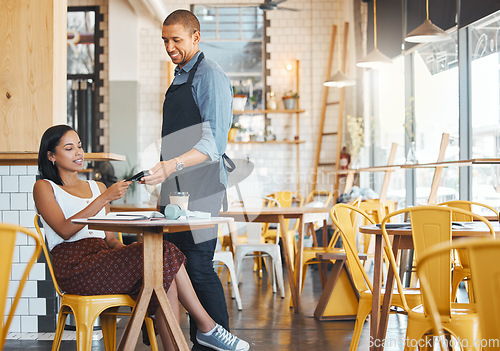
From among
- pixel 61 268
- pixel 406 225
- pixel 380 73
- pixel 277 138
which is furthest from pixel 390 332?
pixel 277 138

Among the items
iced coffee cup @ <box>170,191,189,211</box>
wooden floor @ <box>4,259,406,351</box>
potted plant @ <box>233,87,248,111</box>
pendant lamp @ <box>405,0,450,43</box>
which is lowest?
wooden floor @ <box>4,259,406,351</box>

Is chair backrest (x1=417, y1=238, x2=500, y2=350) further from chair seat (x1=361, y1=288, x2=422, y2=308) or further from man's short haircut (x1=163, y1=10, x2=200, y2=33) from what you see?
man's short haircut (x1=163, y1=10, x2=200, y2=33)

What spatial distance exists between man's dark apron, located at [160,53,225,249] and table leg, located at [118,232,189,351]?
0.38 meters

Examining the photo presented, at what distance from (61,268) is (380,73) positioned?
7106mm

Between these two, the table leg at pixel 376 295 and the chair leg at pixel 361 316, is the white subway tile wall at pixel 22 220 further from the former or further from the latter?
the table leg at pixel 376 295

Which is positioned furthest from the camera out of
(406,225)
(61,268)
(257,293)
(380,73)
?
(380,73)

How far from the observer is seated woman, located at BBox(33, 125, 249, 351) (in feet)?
8.48

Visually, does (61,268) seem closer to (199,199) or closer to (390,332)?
A: (199,199)

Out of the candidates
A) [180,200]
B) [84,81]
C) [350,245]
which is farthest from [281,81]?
[180,200]

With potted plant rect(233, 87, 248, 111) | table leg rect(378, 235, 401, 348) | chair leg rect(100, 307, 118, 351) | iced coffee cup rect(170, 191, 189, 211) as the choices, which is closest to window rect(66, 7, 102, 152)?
potted plant rect(233, 87, 248, 111)

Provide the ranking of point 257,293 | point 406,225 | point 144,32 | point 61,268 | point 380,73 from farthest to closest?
point 144,32 → point 380,73 → point 257,293 → point 406,225 → point 61,268

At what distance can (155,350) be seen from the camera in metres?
2.78

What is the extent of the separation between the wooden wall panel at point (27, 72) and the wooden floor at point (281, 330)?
1.31 meters

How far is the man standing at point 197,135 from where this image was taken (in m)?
2.76
